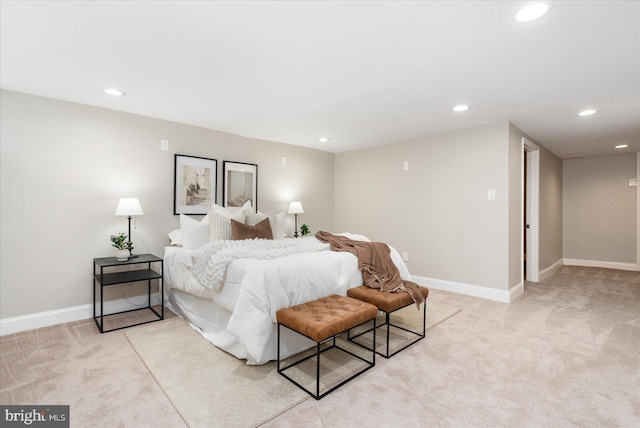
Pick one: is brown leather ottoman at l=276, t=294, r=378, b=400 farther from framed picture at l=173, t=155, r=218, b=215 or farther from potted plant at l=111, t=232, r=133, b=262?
framed picture at l=173, t=155, r=218, b=215

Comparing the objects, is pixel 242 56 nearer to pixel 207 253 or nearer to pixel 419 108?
pixel 207 253

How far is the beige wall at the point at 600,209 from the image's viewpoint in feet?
19.2

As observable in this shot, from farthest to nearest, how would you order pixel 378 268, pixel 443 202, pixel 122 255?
1. pixel 443 202
2. pixel 122 255
3. pixel 378 268

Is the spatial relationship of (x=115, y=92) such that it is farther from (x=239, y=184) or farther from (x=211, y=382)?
(x=211, y=382)

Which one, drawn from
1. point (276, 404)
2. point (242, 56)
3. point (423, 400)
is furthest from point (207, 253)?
point (423, 400)

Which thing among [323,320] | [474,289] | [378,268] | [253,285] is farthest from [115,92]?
[474,289]

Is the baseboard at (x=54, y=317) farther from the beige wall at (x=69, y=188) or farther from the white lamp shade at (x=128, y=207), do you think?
the white lamp shade at (x=128, y=207)

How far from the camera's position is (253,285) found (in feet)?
7.42

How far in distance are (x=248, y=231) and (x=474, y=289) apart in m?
3.07

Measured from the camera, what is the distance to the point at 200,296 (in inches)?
113

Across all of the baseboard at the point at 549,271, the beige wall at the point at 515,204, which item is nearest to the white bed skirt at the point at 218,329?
the beige wall at the point at 515,204

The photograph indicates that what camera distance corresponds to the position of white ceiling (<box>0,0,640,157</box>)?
1730mm

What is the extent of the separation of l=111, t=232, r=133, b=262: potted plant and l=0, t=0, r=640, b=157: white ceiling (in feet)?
4.66

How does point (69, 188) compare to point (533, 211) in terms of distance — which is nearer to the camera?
point (69, 188)
